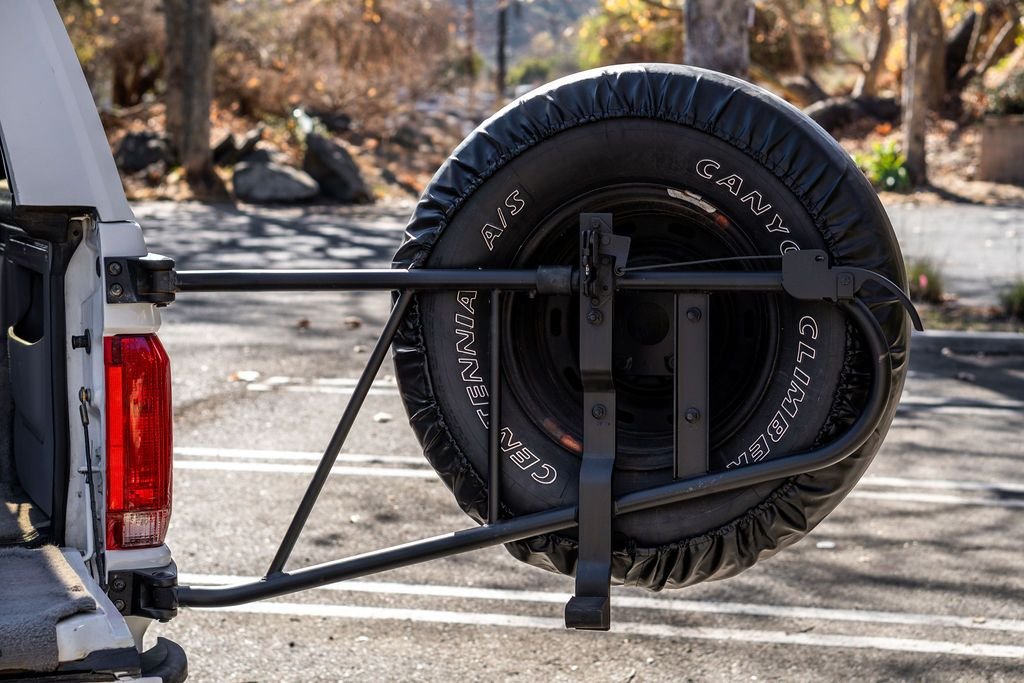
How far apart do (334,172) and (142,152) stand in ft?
13.2

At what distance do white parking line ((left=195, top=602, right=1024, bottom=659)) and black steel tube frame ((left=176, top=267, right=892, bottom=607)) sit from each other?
118 cm

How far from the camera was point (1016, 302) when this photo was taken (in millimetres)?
10625

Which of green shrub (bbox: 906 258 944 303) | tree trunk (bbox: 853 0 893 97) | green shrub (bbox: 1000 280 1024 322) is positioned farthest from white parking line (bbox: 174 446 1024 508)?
tree trunk (bbox: 853 0 893 97)

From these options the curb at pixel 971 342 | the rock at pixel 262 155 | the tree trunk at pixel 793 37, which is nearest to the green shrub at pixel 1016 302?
the curb at pixel 971 342

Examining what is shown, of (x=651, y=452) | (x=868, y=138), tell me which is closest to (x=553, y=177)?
(x=651, y=452)

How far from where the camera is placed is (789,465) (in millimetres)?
2932

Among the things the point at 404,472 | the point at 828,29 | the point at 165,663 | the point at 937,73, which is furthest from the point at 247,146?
the point at 165,663

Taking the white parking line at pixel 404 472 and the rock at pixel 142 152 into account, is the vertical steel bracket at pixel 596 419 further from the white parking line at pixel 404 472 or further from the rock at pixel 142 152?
the rock at pixel 142 152

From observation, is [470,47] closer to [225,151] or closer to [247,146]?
[225,151]

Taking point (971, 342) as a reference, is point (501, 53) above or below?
above

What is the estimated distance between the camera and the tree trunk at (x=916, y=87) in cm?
2073

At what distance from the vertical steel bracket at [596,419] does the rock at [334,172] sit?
19.7m

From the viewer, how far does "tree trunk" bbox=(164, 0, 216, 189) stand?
71.6 ft

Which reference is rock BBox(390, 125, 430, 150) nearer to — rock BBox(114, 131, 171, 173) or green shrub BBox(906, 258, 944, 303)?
rock BBox(114, 131, 171, 173)
